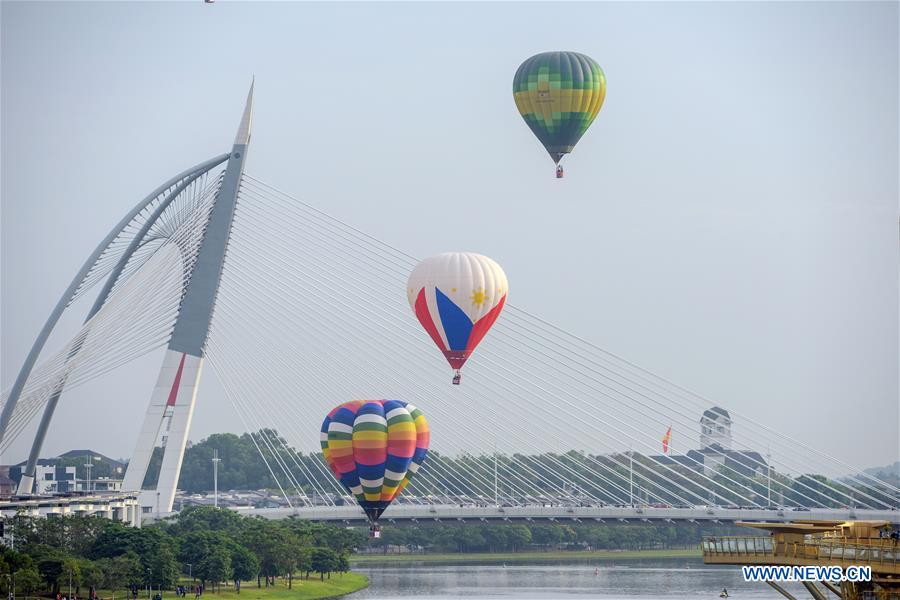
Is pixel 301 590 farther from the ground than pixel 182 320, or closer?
closer

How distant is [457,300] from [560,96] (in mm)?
8827

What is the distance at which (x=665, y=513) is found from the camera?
8512 cm

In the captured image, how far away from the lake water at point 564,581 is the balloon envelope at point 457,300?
63.0 ft

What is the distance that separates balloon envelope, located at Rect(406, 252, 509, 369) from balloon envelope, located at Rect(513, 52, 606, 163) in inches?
226

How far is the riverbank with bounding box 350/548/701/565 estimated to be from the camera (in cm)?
12050

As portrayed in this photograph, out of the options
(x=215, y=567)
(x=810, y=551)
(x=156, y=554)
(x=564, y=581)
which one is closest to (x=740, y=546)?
(x=810, y=551)

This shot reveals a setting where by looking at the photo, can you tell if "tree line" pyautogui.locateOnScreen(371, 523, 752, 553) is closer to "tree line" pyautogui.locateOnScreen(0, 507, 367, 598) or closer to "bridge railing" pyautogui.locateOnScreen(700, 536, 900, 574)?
"tree line" pyautogui.locateOnScreen(0, 507, 367, 598)

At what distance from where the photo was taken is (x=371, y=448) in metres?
72.2

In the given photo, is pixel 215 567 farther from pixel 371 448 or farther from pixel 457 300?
pixel 457 300

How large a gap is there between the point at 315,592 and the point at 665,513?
714 inches

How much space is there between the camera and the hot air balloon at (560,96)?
60.5 m

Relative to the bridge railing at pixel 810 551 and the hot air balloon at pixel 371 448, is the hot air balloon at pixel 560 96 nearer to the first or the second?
the hot air balloon at pixel 371 448

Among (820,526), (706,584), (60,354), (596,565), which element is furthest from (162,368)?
(820,526)

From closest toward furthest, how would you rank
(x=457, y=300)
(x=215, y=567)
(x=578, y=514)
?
(x=457, y=300), (x=215, y=567), (x=578, y=514)
